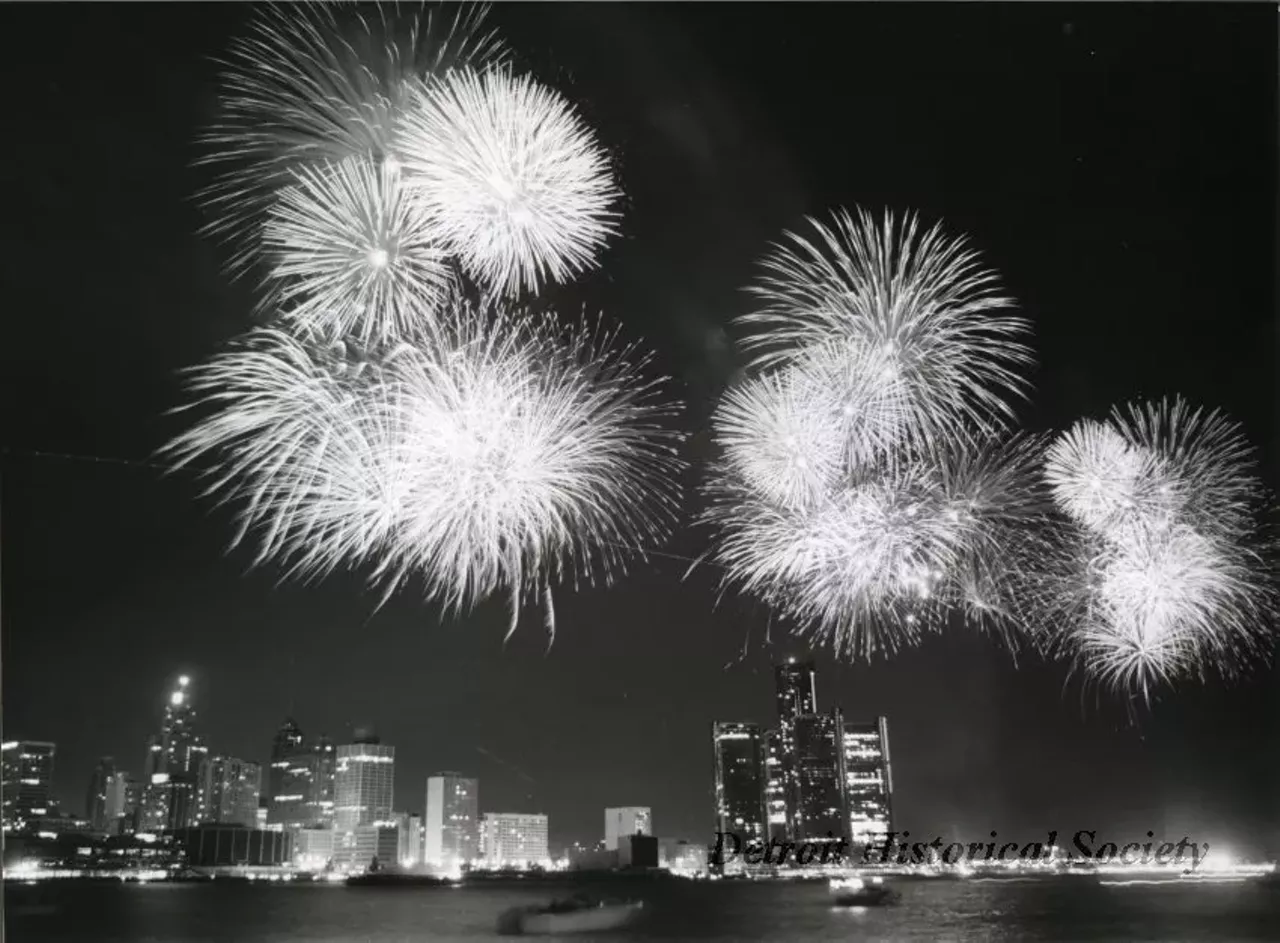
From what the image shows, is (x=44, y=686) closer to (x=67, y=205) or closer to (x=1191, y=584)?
(x=67, y=205)

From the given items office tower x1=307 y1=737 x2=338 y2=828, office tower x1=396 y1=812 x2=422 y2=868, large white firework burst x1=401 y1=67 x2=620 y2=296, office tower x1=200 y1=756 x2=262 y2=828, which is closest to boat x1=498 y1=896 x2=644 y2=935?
office tower x1=396 y1=812 x2=422 y2=868

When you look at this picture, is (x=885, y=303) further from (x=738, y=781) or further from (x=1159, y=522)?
(x=738, y=781)

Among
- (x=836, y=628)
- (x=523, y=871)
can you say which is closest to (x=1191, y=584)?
(x=836, y=628)

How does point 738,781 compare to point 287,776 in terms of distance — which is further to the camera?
point 738,781

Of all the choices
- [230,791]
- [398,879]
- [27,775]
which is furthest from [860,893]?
[27,775]

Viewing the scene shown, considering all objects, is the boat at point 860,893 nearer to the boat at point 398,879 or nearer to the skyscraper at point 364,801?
the boat at point 398,879

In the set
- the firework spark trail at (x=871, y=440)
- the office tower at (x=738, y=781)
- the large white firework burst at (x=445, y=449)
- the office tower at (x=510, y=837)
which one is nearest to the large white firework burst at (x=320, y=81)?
the large white firework burst at (x=445, y=449)
